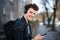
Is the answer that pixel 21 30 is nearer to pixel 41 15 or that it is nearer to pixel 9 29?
pixel 9 29

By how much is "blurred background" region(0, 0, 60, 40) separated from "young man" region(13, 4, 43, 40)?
0.09 metres

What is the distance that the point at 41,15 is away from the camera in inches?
42.0

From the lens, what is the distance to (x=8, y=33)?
1.00 meters

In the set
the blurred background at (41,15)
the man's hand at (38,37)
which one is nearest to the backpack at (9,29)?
the blurred background at (41,15)

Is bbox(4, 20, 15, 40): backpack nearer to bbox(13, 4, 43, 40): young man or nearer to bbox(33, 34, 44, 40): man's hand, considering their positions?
bbox(13, 4, 43, 40): young man

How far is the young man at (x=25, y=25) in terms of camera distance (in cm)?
92

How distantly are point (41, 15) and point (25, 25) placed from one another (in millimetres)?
178

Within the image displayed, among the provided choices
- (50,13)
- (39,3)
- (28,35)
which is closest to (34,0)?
(39,3)

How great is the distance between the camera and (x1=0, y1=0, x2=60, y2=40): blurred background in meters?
1.04

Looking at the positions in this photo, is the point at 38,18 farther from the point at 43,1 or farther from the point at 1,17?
the point at 1,17

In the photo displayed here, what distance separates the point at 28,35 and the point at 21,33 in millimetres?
59

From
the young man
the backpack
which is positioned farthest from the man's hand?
the backpack

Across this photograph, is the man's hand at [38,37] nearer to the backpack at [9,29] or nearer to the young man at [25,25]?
the young man at [25,25]

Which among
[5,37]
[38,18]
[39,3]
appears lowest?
[5,37]
